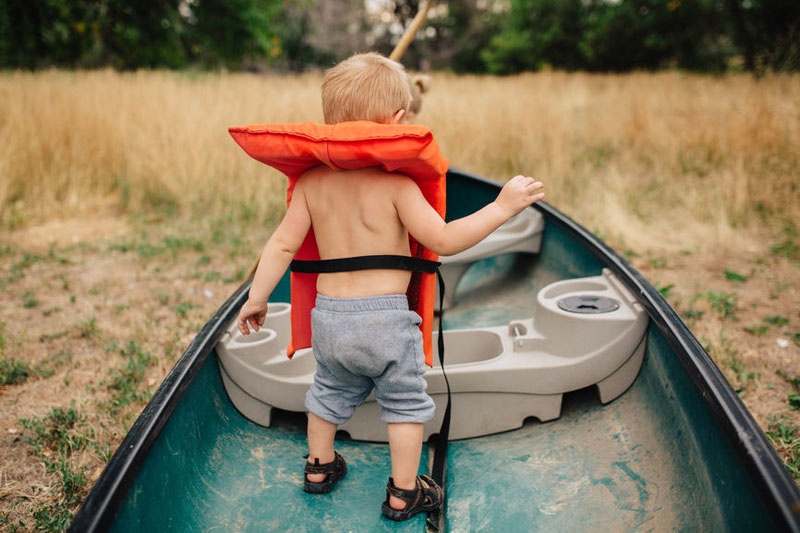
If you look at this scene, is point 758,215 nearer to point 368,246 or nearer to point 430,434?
point 430,434

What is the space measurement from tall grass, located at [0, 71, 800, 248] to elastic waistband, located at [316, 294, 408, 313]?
12.5 ft

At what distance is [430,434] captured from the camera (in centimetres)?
218

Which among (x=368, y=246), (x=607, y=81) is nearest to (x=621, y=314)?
(x=368, y=246)

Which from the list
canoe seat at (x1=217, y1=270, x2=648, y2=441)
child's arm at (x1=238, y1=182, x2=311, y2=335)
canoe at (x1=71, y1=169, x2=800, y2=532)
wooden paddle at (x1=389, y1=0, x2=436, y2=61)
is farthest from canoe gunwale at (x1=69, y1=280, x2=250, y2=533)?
wooden paddle at (x1=389, y1=0, x2=436, y2=61)

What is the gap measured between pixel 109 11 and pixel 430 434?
1506 cm

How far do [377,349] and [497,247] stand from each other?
1.97 m

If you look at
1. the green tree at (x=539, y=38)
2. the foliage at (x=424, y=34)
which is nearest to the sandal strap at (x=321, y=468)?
the foliage at (x=424, y=34)

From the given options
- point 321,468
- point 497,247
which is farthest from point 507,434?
→ point 497,247

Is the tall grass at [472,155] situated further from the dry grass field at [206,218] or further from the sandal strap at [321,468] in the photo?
the sandal strap at [321,468]

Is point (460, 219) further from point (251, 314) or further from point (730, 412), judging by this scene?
point (730, 412)

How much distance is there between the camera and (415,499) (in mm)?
1756

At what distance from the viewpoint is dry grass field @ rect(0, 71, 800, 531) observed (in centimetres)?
274

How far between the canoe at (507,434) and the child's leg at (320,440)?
114mm

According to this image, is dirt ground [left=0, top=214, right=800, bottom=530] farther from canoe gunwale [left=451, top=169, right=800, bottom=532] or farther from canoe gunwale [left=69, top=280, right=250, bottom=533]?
canoe gunwale [left=451, top=169, right=800, bottom=532]
